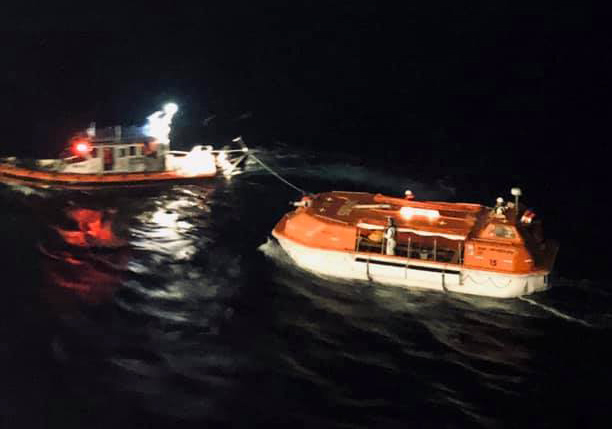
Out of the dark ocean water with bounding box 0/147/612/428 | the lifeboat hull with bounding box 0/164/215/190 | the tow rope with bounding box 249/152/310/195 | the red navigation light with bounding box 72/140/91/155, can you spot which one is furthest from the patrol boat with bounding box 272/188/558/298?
the red navigation light with bounding box 72/140/91/155

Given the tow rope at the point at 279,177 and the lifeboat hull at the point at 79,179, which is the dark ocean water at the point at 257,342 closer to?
the lifeboat hull at the point at 79,179

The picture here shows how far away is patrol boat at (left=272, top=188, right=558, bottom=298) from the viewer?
28.3 meters

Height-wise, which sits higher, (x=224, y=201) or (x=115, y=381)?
(x=224, y=201)

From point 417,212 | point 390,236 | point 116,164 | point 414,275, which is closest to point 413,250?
point 414,275

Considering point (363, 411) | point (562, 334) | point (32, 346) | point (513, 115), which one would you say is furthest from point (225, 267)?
point (513, 115)

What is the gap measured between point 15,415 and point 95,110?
47.7m

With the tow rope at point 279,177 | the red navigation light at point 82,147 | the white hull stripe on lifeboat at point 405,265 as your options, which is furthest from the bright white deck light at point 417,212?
the red navigation light at point 82,147

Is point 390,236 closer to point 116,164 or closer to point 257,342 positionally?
point 257,342

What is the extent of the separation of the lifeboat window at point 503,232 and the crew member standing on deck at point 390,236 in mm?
3990

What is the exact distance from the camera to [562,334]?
1033 inches

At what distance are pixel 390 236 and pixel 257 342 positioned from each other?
726cm

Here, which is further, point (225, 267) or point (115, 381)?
point (225, 267)

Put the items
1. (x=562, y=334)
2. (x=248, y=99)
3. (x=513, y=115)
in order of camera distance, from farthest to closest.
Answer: (x=248, y=99) → (x=513, y=115) → (x=562, y=334)

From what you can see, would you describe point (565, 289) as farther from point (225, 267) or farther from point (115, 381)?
point (115, 381)
